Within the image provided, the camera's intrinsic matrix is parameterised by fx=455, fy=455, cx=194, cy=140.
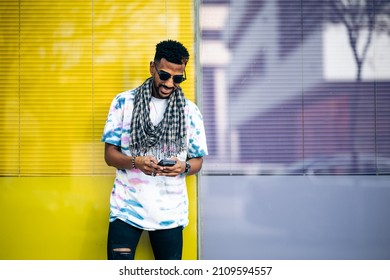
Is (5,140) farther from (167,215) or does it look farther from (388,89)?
(388,89)

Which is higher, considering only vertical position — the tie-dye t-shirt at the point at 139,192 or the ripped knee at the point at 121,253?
the tie-dye t-shirt at the point at 139,192

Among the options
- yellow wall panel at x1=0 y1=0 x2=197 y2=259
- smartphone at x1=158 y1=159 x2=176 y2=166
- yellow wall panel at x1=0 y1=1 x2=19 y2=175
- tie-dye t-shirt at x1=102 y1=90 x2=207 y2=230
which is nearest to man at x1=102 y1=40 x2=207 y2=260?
tie-dye t-shirt at x1=102 y1=90 x2=207 y2=230

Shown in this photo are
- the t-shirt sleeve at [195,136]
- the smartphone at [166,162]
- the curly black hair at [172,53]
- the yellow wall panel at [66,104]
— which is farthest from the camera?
the yellow wall panel at [66,104]

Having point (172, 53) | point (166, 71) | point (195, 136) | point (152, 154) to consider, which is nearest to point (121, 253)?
point (152, 154)

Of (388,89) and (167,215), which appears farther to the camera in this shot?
(388,89)

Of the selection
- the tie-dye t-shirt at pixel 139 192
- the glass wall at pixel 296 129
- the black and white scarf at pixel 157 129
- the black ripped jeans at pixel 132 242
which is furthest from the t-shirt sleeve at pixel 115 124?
the glass wall at pixel 296 129

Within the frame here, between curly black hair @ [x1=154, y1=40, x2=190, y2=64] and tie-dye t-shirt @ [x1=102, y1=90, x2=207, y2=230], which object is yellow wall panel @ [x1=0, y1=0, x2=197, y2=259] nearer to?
tie-dye t-shirt @ [x1=102, y1=90, x2=207, y2=230]

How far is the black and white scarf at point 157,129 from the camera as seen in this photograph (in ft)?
11.1

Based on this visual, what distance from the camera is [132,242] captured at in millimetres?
3379

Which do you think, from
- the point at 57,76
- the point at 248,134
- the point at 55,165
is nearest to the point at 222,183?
the point at 248,134

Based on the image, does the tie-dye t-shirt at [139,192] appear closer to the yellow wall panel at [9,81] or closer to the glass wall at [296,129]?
the glass wall at [296,129]

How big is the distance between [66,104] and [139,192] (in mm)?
1282

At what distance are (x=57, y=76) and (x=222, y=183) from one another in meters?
1.80
